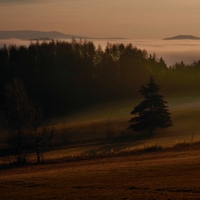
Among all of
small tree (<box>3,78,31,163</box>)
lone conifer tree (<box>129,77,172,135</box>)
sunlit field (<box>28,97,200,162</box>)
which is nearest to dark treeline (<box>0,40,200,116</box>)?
small tree (<box>3,78,31,163</box>)

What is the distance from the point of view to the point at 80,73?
117 meters

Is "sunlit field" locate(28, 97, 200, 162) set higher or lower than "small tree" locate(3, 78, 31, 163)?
lower

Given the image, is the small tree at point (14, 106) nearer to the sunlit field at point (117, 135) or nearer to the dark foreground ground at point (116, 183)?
the sunlit field at point (117, 135)

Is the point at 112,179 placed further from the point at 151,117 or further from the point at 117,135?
the point at 117,135

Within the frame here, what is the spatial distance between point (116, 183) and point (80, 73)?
92298 millimetres

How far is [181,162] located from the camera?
3042 cm

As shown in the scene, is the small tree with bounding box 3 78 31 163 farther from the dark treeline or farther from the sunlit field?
the dark treeline

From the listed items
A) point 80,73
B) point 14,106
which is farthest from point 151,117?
point 80,73

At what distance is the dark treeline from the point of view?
354 feet

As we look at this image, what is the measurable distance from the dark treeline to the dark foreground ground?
70412 mm

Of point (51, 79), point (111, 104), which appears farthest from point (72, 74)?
point (111, 104)

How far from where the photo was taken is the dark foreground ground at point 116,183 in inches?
885

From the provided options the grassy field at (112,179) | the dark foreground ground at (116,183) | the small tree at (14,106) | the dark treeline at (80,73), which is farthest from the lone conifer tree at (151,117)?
the dark treeline at (80,73)

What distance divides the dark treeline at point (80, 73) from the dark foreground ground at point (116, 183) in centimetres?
7041
